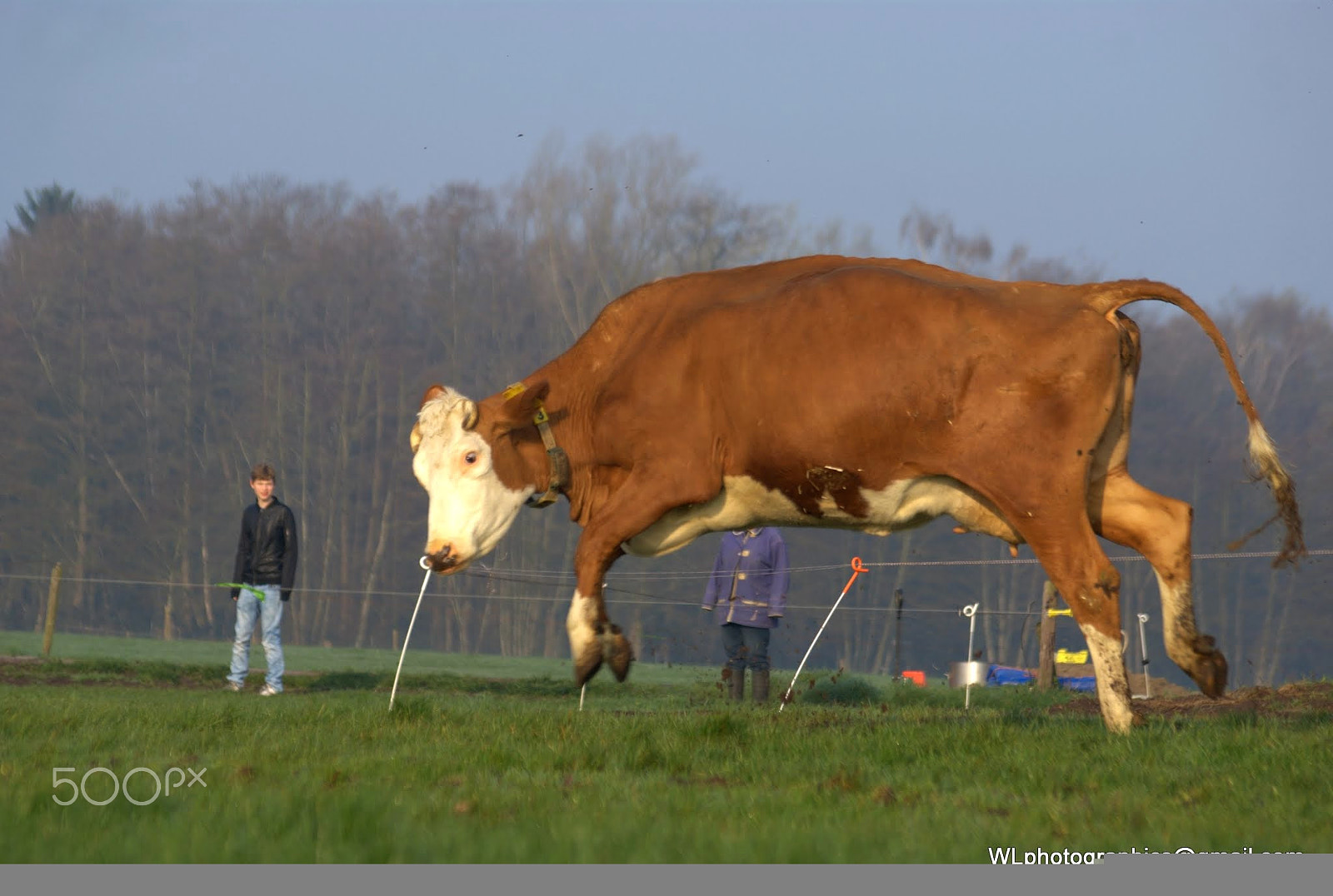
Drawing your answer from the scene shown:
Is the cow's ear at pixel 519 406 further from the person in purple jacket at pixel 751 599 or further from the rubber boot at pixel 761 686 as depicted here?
the rubber boot at pixel 761 686

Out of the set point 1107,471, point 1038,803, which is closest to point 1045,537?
point 1107,471

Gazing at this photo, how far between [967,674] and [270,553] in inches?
379

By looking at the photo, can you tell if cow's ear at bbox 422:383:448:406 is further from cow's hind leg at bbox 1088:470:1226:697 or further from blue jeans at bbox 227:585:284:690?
blue jeans at bbox 227:585:284:690

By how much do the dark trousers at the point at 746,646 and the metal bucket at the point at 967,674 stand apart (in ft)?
14.8

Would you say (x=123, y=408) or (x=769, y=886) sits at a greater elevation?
(x=123, y=408)

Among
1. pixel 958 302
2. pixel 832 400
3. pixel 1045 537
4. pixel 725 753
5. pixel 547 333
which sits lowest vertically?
pixel 725 753

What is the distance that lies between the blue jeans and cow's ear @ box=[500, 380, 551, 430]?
7.00 metres

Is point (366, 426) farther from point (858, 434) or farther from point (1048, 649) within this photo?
point (858, 434)

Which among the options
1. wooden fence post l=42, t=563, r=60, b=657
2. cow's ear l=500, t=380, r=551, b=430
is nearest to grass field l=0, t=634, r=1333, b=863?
cow's ear l=500, t=380, r=551, b=430

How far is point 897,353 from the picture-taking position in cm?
714

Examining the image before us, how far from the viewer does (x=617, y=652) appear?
7332 millimetres

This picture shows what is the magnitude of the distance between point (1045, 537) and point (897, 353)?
1100mm

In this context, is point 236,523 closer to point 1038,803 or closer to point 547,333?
point 547,333

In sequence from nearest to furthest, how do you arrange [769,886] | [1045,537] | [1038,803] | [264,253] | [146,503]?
[769,886] < [1038,803] < [1045,537] < [146,503] < [264,253]
